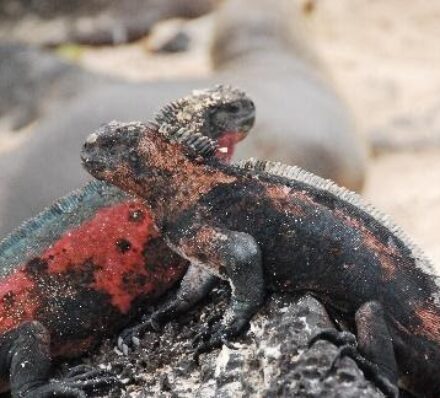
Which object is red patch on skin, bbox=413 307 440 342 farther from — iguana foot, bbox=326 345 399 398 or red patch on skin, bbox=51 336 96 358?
red patch on skin, bbox=51 336 96 358

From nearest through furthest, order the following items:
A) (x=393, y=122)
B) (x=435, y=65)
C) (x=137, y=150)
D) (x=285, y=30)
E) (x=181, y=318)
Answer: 1. (x=137, y=150)
2. (x=181, y=318)
3. (x=285, y=30)
4. (x=393, y=122)
5. (x=435, y=65)

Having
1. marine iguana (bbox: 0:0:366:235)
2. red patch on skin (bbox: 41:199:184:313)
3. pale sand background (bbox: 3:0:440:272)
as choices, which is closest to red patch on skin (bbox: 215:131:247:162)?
red patch on skin (bbox: 41:199:184:313)

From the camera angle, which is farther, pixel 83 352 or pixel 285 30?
pixel 285 30

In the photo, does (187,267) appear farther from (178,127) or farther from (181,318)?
(178,127)

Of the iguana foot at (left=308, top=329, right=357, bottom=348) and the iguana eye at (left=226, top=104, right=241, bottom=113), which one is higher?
the iguana eye at (left=226, top=104, right=241, bottom=113)

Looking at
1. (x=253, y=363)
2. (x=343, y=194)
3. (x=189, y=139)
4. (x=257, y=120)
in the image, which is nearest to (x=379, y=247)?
(x=343, y=194)

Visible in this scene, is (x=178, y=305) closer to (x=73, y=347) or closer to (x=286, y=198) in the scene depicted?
(x=73, y=347)

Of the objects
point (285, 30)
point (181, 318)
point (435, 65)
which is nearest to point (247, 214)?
point (181, 318)

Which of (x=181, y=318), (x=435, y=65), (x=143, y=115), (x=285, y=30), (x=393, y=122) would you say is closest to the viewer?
(x=181, y=318)

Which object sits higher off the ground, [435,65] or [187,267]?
[435,65]
